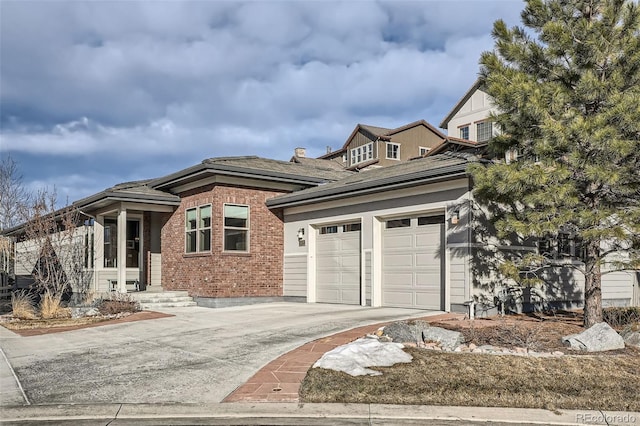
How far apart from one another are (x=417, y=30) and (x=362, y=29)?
1.84 m

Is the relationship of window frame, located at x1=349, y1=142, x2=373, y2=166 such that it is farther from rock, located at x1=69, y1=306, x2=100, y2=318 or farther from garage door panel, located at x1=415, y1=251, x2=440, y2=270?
rock, located at x1=69, y1=306, x2=100, y2=318

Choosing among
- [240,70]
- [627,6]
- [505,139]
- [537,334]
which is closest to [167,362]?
[537,334]

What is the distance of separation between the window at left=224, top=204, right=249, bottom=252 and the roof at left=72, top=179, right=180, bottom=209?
2553mm

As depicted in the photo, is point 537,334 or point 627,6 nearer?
point 537,334

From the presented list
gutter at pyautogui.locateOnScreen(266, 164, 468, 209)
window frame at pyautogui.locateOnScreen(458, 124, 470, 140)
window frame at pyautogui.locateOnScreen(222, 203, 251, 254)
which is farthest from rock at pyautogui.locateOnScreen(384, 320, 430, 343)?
window frame at pyautogui.locateOnScreen(458, 124, 470, 140)

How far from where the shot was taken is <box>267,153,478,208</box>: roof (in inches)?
486

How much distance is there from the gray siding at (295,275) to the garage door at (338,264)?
0.45m

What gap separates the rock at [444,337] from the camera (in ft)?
26.6

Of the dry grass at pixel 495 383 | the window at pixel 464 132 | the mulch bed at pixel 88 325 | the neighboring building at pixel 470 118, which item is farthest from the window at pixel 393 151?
the dry grass at pixel 495 383

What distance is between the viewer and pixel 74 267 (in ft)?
59.7

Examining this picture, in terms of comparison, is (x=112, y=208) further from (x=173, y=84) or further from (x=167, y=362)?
(x=167, y=362)

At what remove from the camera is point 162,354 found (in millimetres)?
8531

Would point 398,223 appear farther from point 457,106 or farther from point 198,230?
point 457,106

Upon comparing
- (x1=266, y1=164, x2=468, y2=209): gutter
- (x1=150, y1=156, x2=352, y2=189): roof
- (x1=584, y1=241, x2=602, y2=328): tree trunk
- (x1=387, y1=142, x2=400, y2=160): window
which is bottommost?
(x1=584, y1=241, x2=602, y2=328): tree trunk
